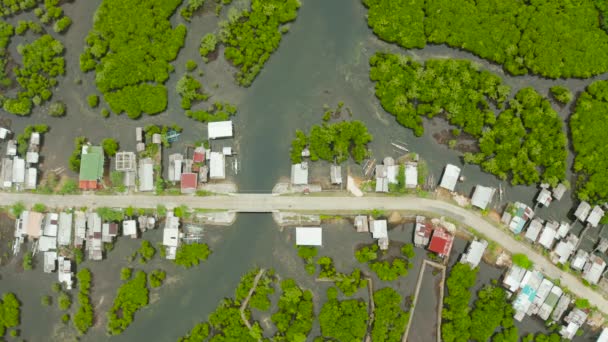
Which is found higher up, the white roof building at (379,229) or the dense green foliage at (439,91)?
the dense green foliage at (439,91)

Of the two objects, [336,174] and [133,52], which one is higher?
[133,52]

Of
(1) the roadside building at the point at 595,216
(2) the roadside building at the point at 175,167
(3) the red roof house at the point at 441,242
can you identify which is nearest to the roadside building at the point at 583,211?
(1) the roadside building at the point at 595,216

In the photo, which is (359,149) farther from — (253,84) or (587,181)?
(587,181)

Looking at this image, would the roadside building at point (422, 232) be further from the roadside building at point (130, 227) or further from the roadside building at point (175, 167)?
the roadside building at point (130, 227)

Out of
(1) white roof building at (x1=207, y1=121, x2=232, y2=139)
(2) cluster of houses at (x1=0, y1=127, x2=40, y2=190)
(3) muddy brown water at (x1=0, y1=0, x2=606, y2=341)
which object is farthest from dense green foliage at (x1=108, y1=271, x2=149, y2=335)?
(1) white roof building at (x1=207, y1=121, x2=232, y2=139)

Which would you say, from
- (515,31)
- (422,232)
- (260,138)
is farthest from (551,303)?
(260,138)

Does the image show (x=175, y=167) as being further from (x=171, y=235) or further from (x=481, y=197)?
(x=481, y=197)

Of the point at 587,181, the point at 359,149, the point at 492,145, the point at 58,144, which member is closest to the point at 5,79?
the point at 58,144
